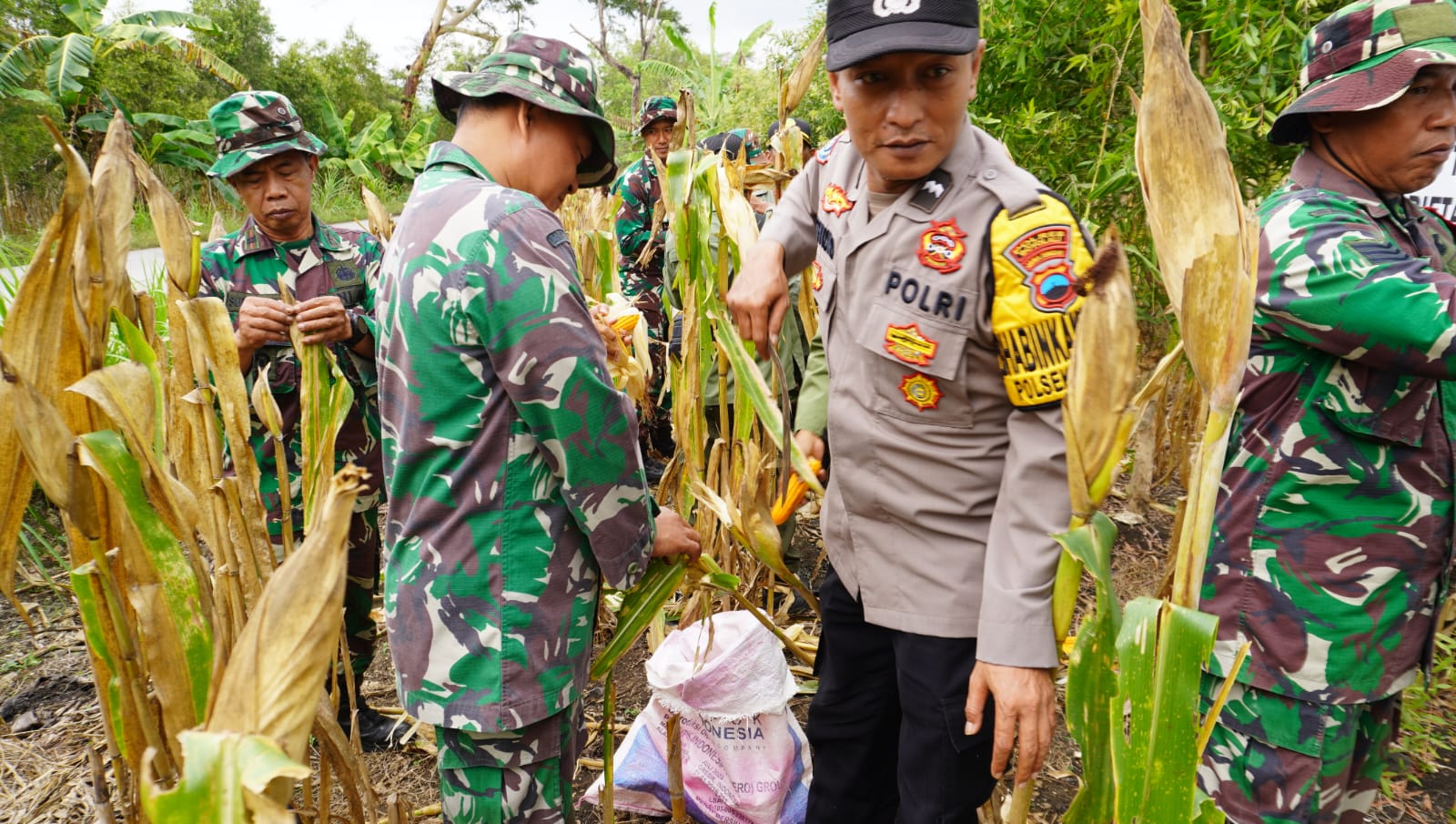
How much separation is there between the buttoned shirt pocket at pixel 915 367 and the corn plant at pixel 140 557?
0.81m

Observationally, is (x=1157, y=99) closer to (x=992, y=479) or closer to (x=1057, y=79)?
(x=992, y=479)

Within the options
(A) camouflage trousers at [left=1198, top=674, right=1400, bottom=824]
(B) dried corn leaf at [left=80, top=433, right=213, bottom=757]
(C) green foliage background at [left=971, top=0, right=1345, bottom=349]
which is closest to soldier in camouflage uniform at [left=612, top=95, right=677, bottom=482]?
(C) green foliage background at [left=971, top=0, right=1345, bottom=349]

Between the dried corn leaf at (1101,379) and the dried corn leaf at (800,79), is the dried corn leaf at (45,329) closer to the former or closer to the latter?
the dried corn leaf at (1101,379)

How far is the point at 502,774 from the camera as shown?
4.40ft

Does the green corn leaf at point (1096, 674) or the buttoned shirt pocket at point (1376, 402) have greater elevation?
the buttoned shirt pocket at point (1376, 402)

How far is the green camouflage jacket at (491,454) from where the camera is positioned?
118 cm

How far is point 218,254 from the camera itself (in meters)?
2.31

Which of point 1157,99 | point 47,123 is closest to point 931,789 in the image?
point 1157,99

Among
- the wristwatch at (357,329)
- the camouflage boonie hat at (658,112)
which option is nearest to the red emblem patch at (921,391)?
the wristwatch at (357,329)

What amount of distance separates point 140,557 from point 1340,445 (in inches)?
61.7

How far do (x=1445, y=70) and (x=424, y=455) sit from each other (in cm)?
160

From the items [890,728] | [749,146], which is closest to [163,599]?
[890,728]

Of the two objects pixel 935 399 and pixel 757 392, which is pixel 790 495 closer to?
pixel 757 392

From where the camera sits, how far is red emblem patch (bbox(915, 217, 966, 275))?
3.95ft
